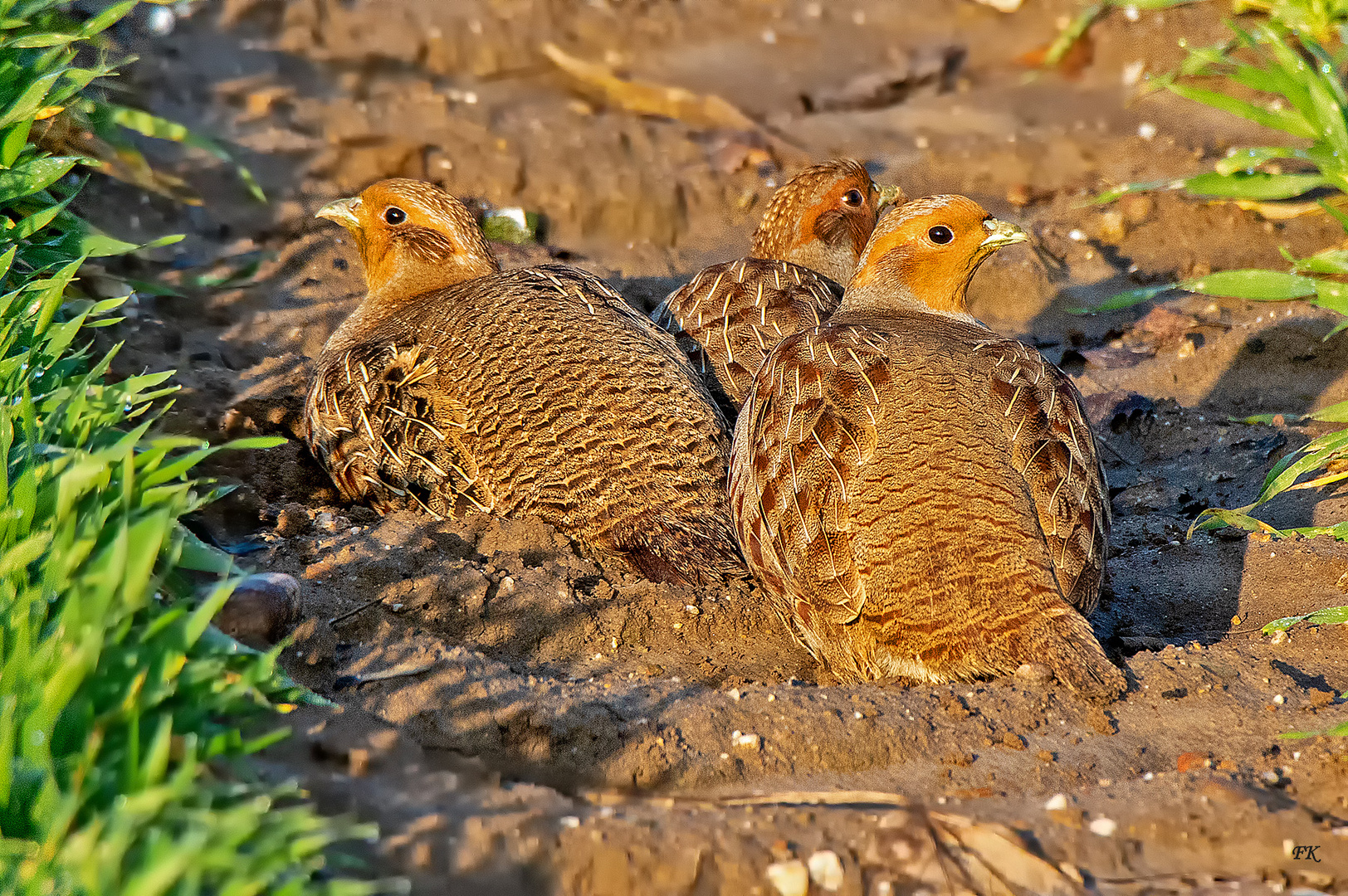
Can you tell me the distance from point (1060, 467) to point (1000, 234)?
123 cm

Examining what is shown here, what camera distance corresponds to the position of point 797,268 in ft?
18.4

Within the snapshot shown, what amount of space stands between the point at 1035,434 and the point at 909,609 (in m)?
0.74

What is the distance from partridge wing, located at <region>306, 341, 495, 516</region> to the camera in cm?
456

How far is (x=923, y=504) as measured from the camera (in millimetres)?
3516

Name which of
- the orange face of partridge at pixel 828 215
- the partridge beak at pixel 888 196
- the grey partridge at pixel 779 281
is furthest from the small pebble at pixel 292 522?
the partridge beak at pixel 888 196

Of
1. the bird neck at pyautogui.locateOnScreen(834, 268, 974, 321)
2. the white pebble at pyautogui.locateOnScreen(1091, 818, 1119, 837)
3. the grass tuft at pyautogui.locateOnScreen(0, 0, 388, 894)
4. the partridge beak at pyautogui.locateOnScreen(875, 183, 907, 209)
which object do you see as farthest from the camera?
the partridge beak at pyautogui.locateOnScreen(875, 183, 907, 209)

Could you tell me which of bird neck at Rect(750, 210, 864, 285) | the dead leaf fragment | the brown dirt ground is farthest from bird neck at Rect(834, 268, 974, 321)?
the dead leaf fragment

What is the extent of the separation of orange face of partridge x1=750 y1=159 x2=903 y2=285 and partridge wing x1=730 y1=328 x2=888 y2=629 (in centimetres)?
205

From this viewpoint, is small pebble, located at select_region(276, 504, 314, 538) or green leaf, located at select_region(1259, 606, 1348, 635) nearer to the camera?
green leaf, located at select_region(1259, 606, 1348, 635)

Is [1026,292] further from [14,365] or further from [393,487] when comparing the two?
[14,365]

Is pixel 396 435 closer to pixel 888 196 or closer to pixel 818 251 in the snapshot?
pixel 818 251

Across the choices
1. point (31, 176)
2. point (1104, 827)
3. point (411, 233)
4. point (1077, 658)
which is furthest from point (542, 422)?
point (1104, 827)

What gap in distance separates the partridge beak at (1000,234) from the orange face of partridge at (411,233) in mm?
2313

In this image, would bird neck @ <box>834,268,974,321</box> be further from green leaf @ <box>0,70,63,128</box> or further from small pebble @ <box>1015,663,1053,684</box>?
green leaf @ <box>0,70,63,128</box>
